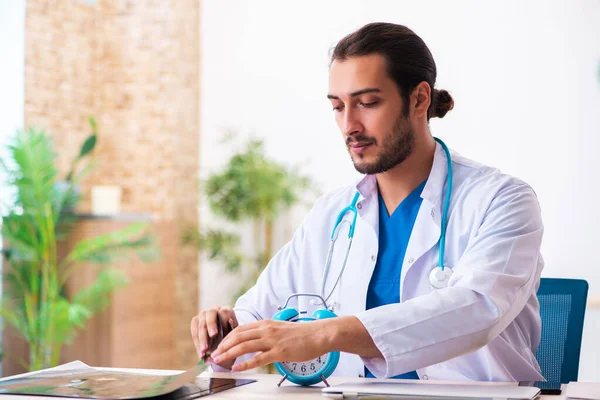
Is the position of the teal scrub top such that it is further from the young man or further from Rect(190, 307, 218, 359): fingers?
Rect(190, 307, 218, 359): fingers

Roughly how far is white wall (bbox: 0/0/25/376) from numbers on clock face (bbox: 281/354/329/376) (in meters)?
3.55

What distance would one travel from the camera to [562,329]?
6.42 feet

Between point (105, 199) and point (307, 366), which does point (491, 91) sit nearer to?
point (105, 199)

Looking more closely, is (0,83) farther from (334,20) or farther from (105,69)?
(334,20)

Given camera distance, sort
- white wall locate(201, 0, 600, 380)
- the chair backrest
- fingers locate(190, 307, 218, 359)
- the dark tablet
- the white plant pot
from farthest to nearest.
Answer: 1. the white plant pot
2. white wall locate(201, 0, 600, 380)
3. the chair backrest
4. fingers locate(190, 307, 218, 359)
5. the dark tablet

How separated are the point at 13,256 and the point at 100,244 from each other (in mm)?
481

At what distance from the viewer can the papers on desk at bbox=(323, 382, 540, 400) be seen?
1325 millimetres

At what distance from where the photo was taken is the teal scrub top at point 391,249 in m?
1.91

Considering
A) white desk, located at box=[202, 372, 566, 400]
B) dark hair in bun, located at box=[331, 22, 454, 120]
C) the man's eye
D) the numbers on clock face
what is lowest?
white desk, located at box=[202, 372, 566, 400]

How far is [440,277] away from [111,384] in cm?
74

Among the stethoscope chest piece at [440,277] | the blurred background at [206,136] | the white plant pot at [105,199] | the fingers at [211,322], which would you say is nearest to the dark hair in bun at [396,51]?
the stethoscope chest piece at [440,277]

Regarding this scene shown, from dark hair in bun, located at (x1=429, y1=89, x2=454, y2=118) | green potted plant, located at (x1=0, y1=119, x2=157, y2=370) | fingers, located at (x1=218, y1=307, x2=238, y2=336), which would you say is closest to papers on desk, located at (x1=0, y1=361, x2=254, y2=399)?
fingers, located at (x1=218, y1=307, x2=238, y2=336)

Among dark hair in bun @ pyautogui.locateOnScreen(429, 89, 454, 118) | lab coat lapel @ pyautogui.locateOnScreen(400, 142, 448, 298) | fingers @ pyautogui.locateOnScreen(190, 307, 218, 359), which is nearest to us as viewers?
fingers @ pyautogui.locateOnScreen(190, 307, 218, 359)

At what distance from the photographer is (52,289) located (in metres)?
4.47
